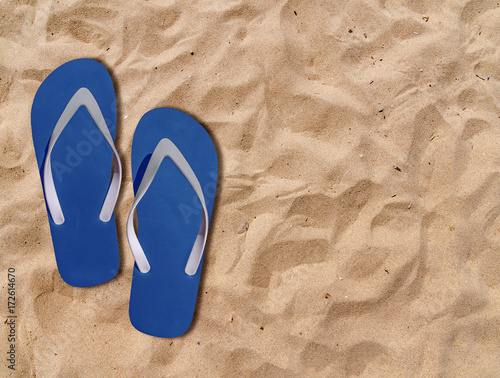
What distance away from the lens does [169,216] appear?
1421mm

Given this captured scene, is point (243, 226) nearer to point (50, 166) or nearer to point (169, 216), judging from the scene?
point (169, 216)

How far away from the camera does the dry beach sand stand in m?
1.31

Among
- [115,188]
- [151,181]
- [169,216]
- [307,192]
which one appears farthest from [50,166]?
[307,192]

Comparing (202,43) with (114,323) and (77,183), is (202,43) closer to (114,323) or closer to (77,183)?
(77,183)

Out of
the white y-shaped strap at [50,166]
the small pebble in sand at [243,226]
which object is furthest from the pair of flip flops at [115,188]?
the small pebble in sand at [243,226]

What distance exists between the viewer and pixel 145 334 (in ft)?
4.42

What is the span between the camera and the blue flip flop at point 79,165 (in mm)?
1384

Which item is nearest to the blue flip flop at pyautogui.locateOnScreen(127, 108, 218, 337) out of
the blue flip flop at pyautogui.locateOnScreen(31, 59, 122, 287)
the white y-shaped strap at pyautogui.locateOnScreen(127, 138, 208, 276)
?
the white y-shaped strap at pyautogui.locateOnScreen(127, 138, 208, 276)

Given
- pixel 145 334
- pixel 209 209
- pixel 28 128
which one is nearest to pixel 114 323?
pixel 145 334

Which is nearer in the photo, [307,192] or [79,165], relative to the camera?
→ [307,192]

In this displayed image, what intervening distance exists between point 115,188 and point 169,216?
0.26 m

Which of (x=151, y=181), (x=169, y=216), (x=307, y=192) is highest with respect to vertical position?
(x=307, y=192)

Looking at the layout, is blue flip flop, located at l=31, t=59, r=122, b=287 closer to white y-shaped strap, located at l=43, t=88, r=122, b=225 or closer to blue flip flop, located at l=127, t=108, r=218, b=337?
white y-shaped strap, located at l=43, t=88, r=122, b=225

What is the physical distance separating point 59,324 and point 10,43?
4.09 ft
